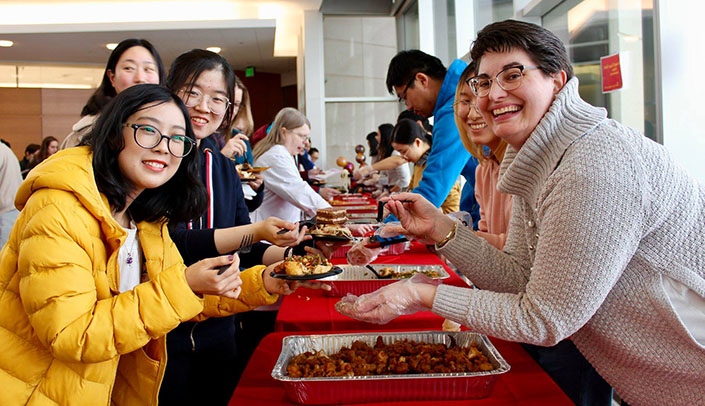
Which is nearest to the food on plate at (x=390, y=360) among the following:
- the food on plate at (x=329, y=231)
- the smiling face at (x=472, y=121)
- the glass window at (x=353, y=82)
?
the food on plate at (x=329, y=231)

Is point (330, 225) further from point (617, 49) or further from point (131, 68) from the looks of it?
point (617, 49)

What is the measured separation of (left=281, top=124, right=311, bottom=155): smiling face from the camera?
157 inches

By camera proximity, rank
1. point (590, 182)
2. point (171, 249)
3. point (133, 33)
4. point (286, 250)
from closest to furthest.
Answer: point (590, 182) → point (171, 249) → point (286, 250) → point (133, 33)

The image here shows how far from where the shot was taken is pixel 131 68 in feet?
7.61

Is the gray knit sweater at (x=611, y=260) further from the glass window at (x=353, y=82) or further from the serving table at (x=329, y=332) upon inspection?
the glass window at (x=353, y=82)

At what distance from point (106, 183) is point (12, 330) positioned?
13.3 inches

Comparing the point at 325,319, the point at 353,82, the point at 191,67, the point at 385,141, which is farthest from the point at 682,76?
the point at 353,82

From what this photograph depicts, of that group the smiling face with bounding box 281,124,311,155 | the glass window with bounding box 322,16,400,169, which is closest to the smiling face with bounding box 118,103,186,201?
the smiling face with bounding box 281,124,311,155

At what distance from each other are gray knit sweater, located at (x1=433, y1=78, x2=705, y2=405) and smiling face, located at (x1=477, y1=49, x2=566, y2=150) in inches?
1.3

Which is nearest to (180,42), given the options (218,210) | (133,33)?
(133,33)

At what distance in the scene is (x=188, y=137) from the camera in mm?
1395

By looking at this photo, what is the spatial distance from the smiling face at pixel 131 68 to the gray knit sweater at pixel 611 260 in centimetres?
164

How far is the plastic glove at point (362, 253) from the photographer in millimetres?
2006

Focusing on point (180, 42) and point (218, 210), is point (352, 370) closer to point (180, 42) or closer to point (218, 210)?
point (218, 210)
